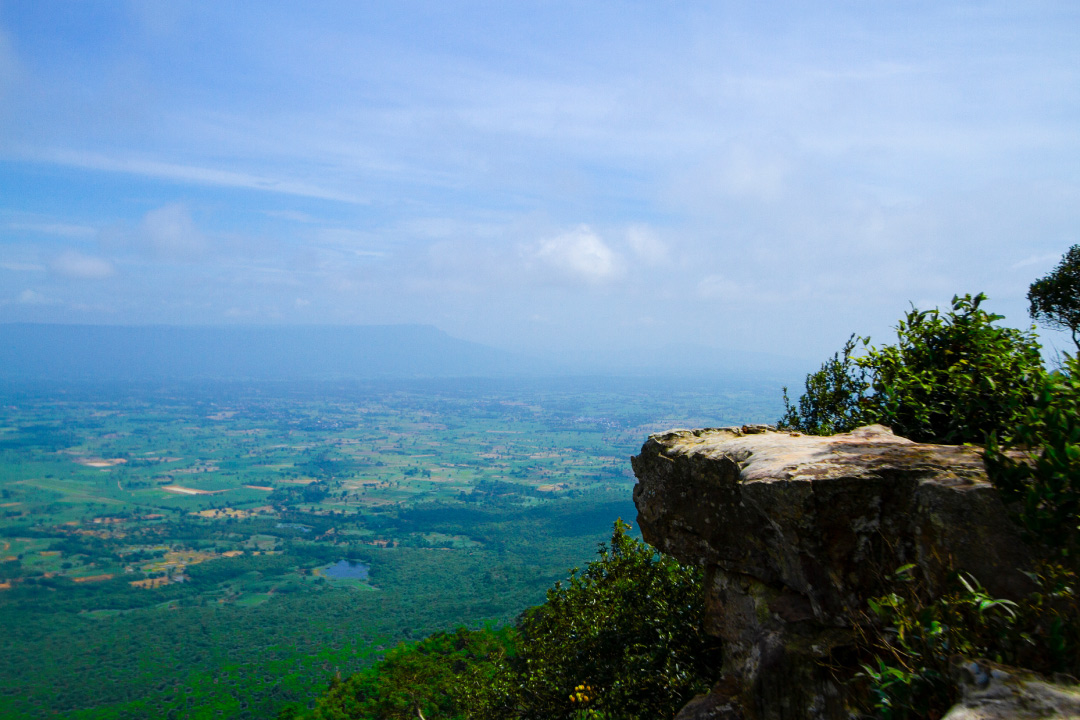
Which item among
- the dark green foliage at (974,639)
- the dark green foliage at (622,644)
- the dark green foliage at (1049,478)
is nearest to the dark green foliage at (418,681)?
the dark green foliage at (622,644)

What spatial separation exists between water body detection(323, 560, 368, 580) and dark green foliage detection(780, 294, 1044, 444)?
80897 millimetres

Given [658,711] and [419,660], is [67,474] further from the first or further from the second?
[658,711]

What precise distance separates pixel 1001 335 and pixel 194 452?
211m

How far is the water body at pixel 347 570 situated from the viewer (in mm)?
80375

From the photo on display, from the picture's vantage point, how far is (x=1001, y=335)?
8648 millimetres

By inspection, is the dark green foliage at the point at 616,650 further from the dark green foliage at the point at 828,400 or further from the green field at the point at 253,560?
the green field at the point at 253,560

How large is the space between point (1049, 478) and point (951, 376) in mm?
4436

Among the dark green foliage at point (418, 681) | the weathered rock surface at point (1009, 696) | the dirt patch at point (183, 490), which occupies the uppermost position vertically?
the weathered rock surface at point (1009, 696)

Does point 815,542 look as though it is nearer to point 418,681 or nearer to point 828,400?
point 828,400

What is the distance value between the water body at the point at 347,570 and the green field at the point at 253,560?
1439mm

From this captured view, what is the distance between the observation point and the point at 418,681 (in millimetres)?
26047

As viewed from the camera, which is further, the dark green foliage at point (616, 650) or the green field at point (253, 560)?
the green field at point (253, 560)

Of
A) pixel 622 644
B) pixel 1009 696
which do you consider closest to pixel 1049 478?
pixel 1009 696

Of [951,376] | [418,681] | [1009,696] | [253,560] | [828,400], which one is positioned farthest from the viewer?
[253,560]
